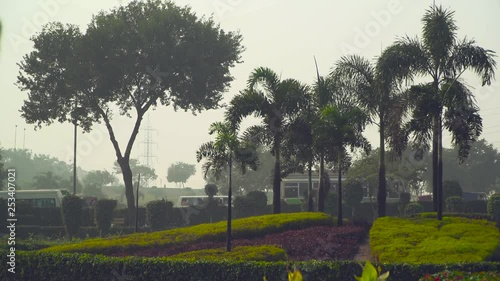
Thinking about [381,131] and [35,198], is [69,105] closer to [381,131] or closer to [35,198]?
[35,198]

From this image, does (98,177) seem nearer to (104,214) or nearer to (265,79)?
(104,214)

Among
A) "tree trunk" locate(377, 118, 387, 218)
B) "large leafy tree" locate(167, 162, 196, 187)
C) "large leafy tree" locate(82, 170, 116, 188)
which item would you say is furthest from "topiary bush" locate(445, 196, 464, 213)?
"large leafy tree" locate(167, 162, 196, 187)

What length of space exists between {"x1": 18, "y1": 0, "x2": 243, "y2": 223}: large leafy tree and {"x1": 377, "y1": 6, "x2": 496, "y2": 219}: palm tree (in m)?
23.7

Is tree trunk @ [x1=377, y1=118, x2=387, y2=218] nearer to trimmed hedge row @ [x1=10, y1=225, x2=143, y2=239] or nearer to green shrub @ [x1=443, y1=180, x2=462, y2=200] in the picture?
green shrub @ [x1=443, y1=180, x2=462, y2=200]

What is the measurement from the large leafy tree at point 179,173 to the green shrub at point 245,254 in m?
160

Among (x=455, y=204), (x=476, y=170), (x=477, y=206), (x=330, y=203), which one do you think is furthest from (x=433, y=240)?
(x=476, y=170)

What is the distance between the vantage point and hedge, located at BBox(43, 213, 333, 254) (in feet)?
89.9

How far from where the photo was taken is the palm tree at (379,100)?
32.1m

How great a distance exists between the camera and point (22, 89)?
5481 centimetres

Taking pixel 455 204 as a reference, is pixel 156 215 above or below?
below

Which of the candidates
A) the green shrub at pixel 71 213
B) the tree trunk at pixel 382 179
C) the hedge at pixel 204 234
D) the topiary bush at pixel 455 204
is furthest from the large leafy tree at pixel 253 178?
the hedge at pixel 204 234

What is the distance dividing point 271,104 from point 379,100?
5.08m

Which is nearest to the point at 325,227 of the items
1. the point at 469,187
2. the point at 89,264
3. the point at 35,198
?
the point at 89,264

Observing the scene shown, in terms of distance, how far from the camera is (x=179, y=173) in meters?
185
